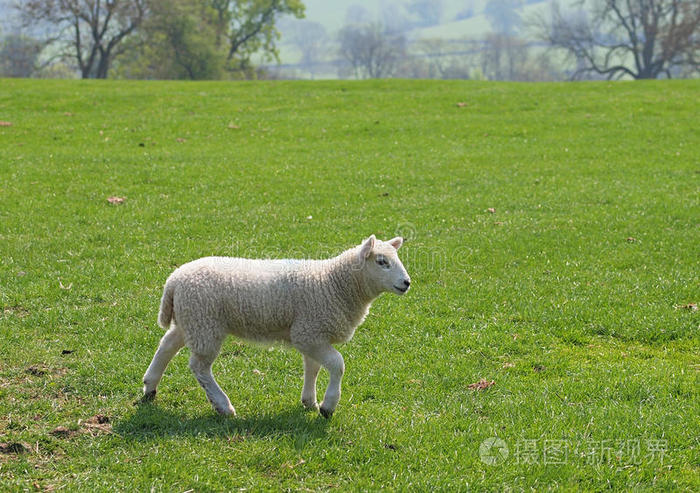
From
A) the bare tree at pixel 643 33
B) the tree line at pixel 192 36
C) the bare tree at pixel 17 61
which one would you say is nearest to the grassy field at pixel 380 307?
the tree line at pixel 192 36

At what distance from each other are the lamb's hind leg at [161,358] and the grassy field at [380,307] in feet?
0.70

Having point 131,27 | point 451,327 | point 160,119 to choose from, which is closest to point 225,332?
point 451,327

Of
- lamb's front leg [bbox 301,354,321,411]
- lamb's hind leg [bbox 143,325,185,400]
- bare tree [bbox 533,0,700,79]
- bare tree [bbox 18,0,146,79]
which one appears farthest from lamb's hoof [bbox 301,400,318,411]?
bare tree [bbox 533,0,700,79]

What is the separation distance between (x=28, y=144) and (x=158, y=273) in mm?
12673

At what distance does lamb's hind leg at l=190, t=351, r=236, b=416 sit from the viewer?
20.2 ft

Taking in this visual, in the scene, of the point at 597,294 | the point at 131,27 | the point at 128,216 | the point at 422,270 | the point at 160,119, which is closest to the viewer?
the point at 597,294

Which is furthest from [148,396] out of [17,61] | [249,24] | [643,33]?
[643,33]

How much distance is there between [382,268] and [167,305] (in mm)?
2112

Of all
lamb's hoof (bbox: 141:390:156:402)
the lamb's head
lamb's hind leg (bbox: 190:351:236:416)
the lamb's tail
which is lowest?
lamb's hoof (bbox: 141:390:156:402)

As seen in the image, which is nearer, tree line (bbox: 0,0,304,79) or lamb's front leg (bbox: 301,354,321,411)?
lamb's front leg (bbox: 301,354,321,411)

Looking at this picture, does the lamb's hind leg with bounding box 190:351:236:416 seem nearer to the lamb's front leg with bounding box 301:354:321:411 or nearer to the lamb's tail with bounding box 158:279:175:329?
the lamb's tail with bounding box 158:279:175:329

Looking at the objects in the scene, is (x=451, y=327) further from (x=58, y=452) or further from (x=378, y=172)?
(x=378, y=172)

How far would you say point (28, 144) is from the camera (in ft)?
Result: 66.7

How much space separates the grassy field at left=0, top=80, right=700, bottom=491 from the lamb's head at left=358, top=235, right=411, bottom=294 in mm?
1267
